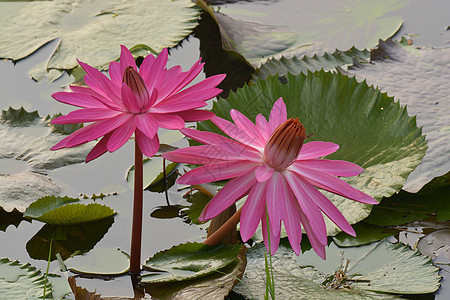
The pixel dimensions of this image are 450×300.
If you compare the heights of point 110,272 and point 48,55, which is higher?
point 48,55

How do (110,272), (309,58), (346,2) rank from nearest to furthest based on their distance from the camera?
(110,272), (309,58), (346,2)

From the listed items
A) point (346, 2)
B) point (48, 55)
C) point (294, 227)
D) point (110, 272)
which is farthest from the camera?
point (346, 2)

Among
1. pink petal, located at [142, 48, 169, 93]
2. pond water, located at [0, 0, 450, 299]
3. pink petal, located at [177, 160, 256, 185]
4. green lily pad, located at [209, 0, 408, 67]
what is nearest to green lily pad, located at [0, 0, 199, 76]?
pond water, located at [0, 0, 450, 299]

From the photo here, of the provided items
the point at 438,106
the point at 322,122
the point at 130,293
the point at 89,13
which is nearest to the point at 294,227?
the point at 130,293

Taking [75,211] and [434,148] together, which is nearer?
[75,211]

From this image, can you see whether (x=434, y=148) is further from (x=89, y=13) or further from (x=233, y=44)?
(x=89, y=13)

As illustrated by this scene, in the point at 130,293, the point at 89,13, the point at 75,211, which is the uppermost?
the point at 89,13

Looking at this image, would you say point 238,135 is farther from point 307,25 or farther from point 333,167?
point 307,25

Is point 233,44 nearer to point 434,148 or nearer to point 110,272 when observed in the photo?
point 434,148

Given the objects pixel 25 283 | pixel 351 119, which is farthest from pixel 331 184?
pixel 25 283
